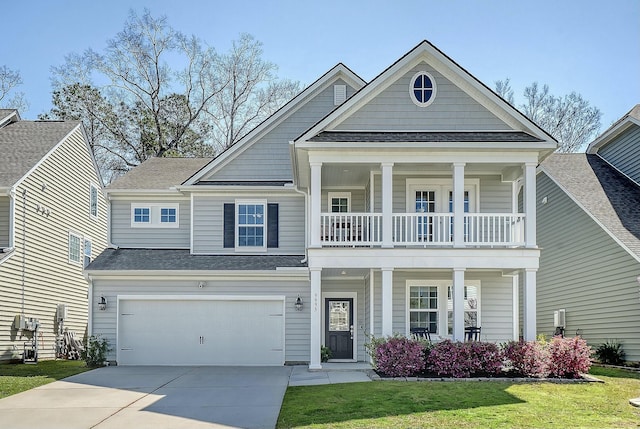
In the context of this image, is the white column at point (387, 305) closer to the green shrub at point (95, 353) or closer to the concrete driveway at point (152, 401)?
the concrete driveway at point (152, 401)

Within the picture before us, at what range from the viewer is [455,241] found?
16.9 meters

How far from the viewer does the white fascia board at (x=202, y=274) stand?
65.2 feet

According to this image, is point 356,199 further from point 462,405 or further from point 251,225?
point 462,405

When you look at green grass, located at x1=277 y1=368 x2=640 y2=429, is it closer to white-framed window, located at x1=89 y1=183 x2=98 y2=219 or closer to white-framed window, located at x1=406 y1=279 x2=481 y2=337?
white-framed window, located at x1=406 y1=279 x2=481 y2=337

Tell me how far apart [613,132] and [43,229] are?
18.5 m

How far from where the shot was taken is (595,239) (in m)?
20.3

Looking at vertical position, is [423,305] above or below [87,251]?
below

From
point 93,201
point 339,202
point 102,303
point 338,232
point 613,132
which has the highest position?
point 613,132

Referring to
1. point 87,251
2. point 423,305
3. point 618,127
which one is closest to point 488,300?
point 423,305

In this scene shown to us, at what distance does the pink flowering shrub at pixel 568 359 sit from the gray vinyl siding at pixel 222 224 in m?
8.28

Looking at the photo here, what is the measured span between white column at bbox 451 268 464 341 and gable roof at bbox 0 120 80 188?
486 inches

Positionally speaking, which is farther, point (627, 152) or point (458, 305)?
point (627, 152)

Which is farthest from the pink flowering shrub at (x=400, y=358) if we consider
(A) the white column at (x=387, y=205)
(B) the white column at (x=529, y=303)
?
(B) the white column at (x=529, y=303)

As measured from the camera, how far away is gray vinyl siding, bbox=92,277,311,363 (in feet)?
65.9
